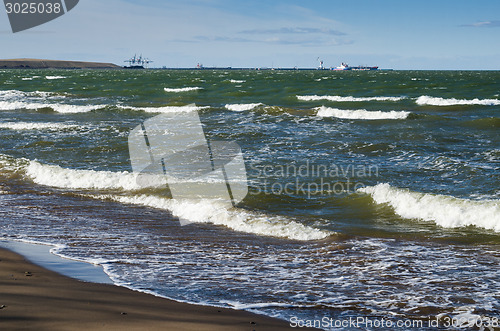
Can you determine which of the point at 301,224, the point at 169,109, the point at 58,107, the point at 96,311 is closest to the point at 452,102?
the point at 169,109

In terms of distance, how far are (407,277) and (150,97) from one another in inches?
1419

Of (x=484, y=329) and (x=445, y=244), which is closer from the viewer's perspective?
(x=484, y=329)

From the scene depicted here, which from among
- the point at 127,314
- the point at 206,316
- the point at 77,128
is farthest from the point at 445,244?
the point at 77,128

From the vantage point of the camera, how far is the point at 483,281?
549 centimetres

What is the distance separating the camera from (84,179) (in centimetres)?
1141

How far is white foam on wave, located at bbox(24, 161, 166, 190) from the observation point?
11.0 m

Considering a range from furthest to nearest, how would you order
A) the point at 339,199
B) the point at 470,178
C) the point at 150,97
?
1. the point at 150,97
2. the point at 470,178
3. the point at 339,199

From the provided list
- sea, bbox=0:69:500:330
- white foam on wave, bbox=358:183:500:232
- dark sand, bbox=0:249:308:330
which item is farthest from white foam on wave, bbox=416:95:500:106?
dark sand, bbox=0:249:308:330

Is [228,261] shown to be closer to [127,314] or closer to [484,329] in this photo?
[127,314]

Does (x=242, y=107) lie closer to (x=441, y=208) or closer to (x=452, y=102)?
(x=452, y=102)

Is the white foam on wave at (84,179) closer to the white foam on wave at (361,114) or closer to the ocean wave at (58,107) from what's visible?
the white foam on wave at (361,114)

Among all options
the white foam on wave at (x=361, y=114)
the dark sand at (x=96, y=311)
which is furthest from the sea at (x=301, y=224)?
the white foam on wave at (x=361, y=114)

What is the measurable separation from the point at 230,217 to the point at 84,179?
4.43 m

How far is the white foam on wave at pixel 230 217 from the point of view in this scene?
25.0ft
